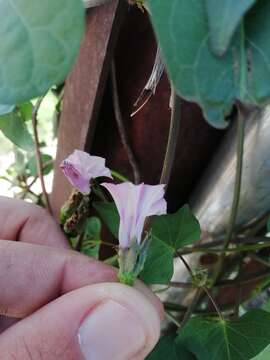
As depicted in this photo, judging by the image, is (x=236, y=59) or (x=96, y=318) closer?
(x=236, y=59)

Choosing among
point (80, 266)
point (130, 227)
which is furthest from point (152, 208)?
point (80, 266)

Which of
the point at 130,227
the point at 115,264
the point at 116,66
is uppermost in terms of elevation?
the point at 116,66

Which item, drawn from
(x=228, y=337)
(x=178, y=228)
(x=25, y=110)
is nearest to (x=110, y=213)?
(x=178, y=228)

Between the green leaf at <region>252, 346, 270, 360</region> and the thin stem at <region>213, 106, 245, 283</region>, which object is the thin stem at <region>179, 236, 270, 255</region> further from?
the green leaf at <region>252, 346, 270, 360</region>

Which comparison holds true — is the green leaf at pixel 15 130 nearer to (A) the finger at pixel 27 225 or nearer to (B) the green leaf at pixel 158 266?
(A) the finger at pixel 27 225

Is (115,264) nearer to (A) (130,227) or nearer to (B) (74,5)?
(A) (130,227)

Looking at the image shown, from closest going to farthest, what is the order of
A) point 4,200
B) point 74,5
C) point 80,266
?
point 74,5 < point 80,266 < point 4,200
